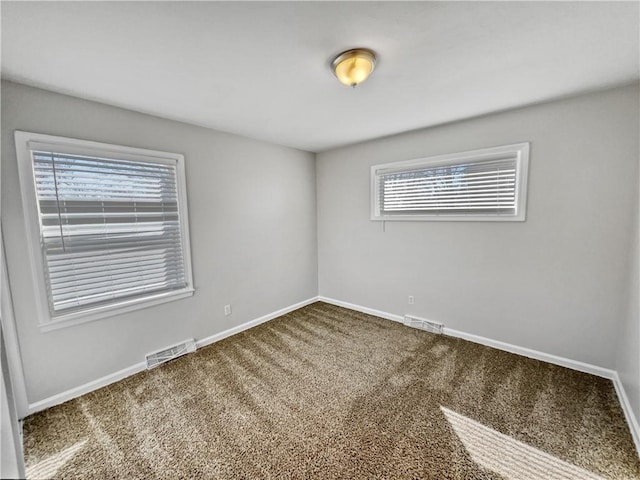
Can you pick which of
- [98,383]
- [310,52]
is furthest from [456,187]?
[98,383]

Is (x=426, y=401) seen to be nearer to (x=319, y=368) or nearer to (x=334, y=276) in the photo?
(x=319, y=368)

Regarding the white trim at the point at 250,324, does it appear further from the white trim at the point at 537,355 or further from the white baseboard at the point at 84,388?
the white trim at the point at 537,355

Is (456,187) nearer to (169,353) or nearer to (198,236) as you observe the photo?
(198,236)

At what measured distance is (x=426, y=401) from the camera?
2004 mm

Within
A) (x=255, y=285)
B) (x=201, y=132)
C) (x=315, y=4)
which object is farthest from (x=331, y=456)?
(x=201, y=132)

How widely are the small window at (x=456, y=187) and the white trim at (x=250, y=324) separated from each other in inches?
67.6

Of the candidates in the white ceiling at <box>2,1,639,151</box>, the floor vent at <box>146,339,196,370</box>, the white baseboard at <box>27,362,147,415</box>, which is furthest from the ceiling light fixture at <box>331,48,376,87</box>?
the white baseboard at <box>27,362,147,415</box>

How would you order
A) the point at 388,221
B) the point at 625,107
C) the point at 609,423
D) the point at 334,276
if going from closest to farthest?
the point at 609,423
the point at 625,107
the point at 388,221
the point at 334,276

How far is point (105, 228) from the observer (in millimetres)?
2199

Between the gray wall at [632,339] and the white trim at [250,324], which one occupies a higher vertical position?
the gray wall at [632,339]

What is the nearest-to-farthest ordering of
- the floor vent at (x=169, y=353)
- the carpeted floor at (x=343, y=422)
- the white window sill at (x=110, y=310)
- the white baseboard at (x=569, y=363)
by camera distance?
the carpeted floor at (x=343, y=422)
the white baseboard at (x=569, y=363)
the white window sill at (x=110, y=310)
the floor vent at (x=169, y=353)

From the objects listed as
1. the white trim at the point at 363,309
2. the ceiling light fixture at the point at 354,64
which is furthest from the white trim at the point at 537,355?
the ceiling light fixture at the point at 354,64

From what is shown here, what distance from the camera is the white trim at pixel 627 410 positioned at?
162 centimetres

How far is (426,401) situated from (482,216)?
1.83 metres
